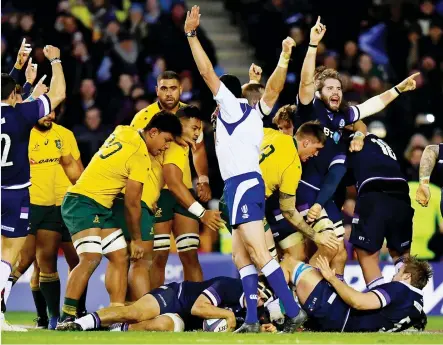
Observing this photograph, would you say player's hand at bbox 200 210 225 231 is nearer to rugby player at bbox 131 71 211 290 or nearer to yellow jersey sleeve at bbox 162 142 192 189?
yellow jersey sleeve at bbox 162 142 192 189

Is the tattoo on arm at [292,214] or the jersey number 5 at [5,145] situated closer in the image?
the jersey number 5 at [5,145]

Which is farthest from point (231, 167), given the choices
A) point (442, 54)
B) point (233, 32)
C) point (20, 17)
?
point (233, 32)

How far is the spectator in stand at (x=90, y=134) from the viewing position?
57.5ft

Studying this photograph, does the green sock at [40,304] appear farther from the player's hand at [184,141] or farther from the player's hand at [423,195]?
the player's hand at [423,195]

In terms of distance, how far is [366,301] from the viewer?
36.7 feet

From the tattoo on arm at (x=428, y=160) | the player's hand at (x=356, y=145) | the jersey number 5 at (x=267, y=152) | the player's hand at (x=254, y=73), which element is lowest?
the tattoo on arm at (x=428, y=160)

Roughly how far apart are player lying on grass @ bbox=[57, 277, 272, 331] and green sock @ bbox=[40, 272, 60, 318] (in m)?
1.32

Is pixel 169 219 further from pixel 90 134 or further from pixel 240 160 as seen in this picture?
pixel 90 134

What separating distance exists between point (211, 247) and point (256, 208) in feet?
18.9

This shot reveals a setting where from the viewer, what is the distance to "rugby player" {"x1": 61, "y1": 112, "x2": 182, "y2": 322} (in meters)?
11.9

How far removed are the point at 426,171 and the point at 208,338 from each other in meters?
3.15

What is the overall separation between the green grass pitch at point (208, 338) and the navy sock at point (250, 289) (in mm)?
342

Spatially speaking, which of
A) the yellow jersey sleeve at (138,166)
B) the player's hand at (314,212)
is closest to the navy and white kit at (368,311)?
the player's hand at (314,212)

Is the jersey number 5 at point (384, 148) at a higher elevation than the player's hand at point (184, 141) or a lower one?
→ lower
